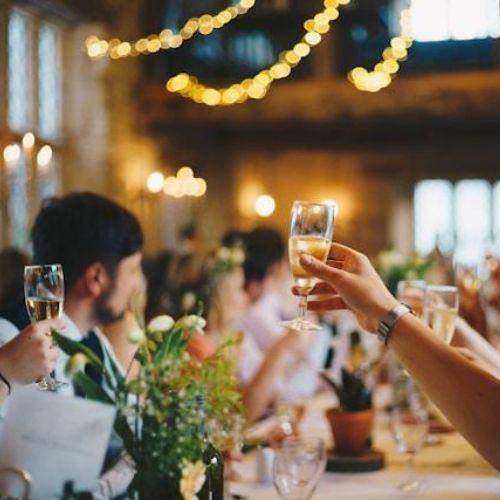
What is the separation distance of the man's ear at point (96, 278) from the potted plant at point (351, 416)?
715 mm

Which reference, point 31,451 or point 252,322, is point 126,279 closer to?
point 31,451

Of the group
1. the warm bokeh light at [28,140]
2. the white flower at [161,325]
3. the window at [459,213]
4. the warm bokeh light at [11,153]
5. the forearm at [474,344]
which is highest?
the warm bokeh light at [28,140]

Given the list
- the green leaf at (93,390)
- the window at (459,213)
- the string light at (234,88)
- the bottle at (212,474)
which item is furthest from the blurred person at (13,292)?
the window at (459,213)

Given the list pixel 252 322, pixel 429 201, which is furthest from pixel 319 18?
pixel 429 201

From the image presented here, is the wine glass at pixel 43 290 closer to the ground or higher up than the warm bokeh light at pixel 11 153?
closer to the ground

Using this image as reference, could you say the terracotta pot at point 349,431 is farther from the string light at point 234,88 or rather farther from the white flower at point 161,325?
the string light at point 234,88

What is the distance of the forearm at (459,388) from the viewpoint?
1721 mm

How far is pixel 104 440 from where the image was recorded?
150cm

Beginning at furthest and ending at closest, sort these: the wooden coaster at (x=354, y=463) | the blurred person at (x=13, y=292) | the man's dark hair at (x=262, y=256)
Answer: the man's dark hair at (x=262, y=256) < the wooden coaster at (x=354, y=463) < the blurred person at (x=13, y=292)

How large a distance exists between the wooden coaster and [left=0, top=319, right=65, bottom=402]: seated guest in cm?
121

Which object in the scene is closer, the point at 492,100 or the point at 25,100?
the point at 25,100

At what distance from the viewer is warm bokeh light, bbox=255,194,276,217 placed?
1166 centimetres

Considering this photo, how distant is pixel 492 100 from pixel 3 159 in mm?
4731

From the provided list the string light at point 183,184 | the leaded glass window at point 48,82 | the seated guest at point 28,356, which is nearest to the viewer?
the seated guest at point 28,356
